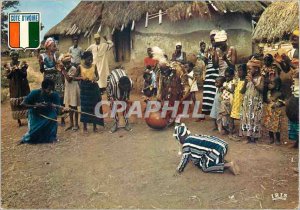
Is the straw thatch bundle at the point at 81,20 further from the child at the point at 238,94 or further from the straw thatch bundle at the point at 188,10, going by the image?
the child at the point at 238,94

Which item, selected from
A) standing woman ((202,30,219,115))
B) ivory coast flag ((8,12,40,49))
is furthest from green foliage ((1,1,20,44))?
standing woman ((202,30,219,115))

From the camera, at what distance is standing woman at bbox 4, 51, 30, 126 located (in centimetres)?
779

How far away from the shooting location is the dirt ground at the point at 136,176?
16.7 feet

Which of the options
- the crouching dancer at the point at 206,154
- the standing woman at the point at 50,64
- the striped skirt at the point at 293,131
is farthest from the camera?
the standing woman at the point at 50,64

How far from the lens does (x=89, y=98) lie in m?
7.35

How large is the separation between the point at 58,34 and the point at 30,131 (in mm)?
5050

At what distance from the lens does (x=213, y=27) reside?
955 cm

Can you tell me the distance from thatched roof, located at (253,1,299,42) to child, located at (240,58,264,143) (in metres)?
2.42

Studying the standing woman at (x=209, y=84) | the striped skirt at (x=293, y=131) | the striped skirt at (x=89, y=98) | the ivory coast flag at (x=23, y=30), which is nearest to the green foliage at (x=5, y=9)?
the ivory coast flag at (x=23, y=30)

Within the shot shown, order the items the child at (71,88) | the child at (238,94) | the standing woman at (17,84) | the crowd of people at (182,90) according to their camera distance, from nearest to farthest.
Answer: the crowd of people at (182,90) < the child at (238,94) < the child at (71,88) < the standing woman at (17,84)

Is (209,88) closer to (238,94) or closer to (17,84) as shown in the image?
(238,94)

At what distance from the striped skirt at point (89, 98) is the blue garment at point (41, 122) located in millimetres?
539

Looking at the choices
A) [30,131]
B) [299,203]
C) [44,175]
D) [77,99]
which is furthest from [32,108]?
[299,203]

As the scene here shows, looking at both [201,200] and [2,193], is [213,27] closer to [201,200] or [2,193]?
[201,200]
